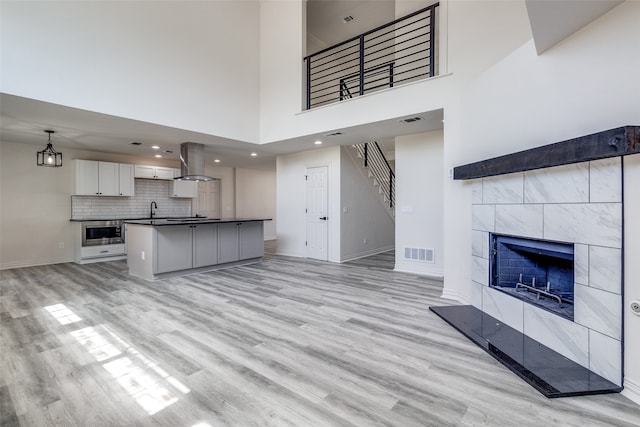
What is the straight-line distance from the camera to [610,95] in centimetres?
204

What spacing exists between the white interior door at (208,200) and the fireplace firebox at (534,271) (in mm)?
8455

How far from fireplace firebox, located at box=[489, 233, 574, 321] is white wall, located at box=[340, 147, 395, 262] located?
366 centimetres

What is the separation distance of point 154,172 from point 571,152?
8.53 meters

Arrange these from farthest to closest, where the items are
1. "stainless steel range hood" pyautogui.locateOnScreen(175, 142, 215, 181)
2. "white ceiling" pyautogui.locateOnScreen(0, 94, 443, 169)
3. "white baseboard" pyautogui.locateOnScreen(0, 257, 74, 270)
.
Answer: "stainless steel range hood" pyautogui.locateOnScreen(175, 142, 215, 181) < "white baseboard" pyautogui.locateOnScreen(0, 257, 74, 270) < "white ceiling" pyautogui.locateOnScreen(0, 94, 443, 169)

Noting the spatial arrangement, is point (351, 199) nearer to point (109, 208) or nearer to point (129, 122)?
point (129, 122)

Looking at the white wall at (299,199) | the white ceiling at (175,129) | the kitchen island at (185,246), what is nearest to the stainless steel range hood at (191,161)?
the white ceiling at (175,129)

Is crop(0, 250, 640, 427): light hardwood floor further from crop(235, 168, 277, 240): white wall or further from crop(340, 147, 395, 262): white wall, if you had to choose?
crop(235, 168, 277, 240): white wall

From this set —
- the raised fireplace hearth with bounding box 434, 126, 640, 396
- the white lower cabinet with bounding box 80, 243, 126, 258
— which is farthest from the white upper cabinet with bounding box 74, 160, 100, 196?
the raised fireplace hearth with bounding box 434, 126, 640, 396

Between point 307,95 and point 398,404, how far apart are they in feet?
17.4

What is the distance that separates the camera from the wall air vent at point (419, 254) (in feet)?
17.4

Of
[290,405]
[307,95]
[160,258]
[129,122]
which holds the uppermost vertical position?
[307,95]

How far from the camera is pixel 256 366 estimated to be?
7.35ft

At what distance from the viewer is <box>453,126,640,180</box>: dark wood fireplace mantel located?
5.75ft

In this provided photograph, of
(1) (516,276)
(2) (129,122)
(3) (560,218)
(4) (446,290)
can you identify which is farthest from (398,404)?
(2) (129,122)
